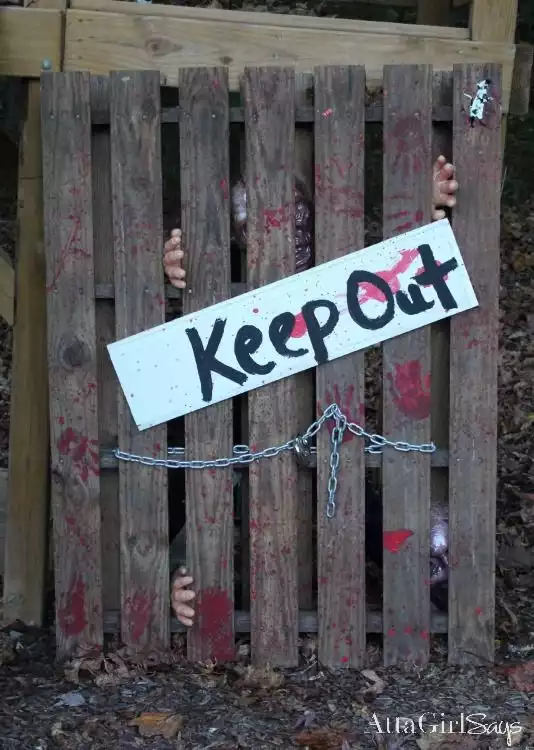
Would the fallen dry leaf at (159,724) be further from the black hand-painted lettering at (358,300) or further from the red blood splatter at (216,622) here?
the black hand-painted lettering at (358,300)

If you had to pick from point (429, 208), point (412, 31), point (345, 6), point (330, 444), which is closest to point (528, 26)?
point (345, 6)

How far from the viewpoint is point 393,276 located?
3168 millimetres

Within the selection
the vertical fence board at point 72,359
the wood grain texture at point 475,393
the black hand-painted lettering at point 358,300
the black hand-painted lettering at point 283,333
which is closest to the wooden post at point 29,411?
the vertical fence board at point 72,359

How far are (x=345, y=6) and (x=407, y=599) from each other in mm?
4778

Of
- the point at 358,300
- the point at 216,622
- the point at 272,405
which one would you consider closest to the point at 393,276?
the point at 358,300

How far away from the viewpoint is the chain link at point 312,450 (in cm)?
322

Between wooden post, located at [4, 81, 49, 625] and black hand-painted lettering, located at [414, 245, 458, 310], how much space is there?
1475 millimetres

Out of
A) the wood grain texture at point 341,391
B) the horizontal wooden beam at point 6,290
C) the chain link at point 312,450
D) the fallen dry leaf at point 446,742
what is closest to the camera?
the fallen dry leaf at point 446,742

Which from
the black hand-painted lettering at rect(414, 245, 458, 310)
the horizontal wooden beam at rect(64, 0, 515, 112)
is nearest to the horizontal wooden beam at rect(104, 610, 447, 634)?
the black hand-painted lettering at rect(414, 245, 458, 310)

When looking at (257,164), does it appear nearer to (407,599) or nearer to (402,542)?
(402,542)

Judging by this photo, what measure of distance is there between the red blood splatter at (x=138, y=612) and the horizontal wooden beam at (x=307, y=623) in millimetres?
83

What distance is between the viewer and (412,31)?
342 centimetres

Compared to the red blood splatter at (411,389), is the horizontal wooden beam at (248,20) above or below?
above

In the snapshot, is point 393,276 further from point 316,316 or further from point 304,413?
point 304,413
